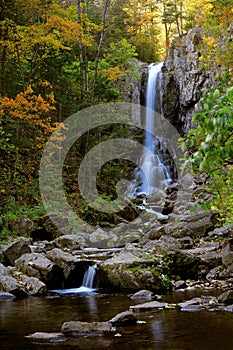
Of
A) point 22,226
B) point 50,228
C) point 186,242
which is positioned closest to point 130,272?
point 186,242

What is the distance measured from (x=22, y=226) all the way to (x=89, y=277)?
5.24 meters

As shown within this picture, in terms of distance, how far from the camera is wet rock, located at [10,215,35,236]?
12821mm

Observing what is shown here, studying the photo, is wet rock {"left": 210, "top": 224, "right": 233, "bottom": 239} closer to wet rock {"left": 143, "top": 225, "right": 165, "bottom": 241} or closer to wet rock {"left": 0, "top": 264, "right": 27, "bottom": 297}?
wet rock {"left": 143, "top": 225, "right": 165, "bottom": 241}

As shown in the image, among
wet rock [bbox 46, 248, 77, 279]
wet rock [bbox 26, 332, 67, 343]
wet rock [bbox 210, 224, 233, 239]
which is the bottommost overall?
wet rock [bbox 26, 332, 67, 343]

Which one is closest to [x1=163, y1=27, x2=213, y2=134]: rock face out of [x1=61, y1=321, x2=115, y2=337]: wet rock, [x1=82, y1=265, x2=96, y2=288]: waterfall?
[x1=82, y1=265, x2=96, y2=288]: waterfall

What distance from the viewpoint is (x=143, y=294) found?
689cm

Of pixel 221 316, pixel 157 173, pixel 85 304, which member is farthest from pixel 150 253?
pixel 157 173

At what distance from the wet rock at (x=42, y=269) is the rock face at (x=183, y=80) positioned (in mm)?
17998

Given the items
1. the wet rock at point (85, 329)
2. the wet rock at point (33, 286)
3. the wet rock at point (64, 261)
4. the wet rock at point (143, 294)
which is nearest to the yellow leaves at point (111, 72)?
the wet rock at point (64, 261)

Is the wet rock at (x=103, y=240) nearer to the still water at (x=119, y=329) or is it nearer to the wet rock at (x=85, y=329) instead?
the still water at (x=119, y=329)

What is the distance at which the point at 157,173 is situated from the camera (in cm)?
2272

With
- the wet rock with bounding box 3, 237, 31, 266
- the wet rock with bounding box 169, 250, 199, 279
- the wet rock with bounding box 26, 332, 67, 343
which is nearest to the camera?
the wet rock with bounding box 26, 332, 67, 343

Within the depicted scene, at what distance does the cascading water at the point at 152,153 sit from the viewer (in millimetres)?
22078

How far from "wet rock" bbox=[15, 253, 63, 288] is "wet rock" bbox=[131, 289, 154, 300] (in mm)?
1959
